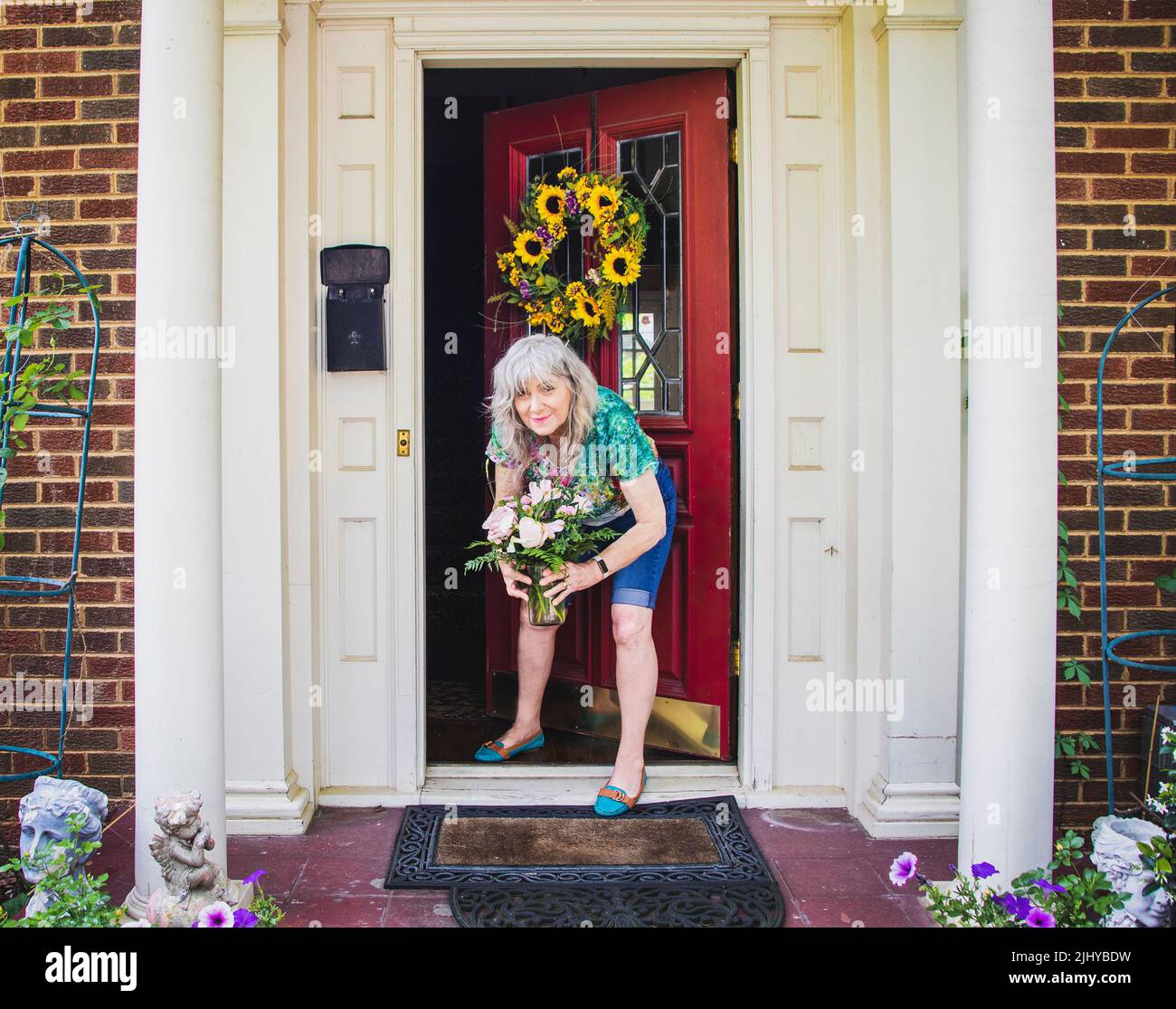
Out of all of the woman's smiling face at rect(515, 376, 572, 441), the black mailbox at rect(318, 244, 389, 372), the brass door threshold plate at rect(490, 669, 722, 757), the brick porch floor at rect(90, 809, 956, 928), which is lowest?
the brick porch floor at rect(90, 809, 956, 928)

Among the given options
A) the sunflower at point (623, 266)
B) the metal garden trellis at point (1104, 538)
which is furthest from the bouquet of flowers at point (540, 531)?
the metal garden trellis at point (1104, 538)

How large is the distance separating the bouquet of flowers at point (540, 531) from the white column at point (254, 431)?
29.7 inches

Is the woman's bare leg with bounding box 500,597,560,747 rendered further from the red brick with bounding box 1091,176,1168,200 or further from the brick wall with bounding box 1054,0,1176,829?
the red brick with bounding box 1091,176,1168,200

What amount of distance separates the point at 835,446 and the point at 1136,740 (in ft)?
4.71

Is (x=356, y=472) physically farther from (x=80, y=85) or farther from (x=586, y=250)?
(x=80, y=85)

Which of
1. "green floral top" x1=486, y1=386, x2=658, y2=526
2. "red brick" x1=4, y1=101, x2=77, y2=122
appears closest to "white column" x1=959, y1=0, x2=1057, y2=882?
"green floral top" x1=486, y1=386, x2=658, y2=526

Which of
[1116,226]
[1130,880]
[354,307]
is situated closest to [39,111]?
[354,307]

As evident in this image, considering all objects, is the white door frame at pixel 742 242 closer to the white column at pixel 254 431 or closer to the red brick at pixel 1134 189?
the white column at pixel 254 431

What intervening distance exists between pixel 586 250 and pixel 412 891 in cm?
249

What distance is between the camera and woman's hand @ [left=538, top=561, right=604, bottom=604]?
10.6 feet

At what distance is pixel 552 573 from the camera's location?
3215mm

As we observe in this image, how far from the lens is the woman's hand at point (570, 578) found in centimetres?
322

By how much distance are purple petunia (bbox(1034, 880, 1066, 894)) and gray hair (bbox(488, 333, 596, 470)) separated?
189cm

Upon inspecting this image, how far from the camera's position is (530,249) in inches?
150
